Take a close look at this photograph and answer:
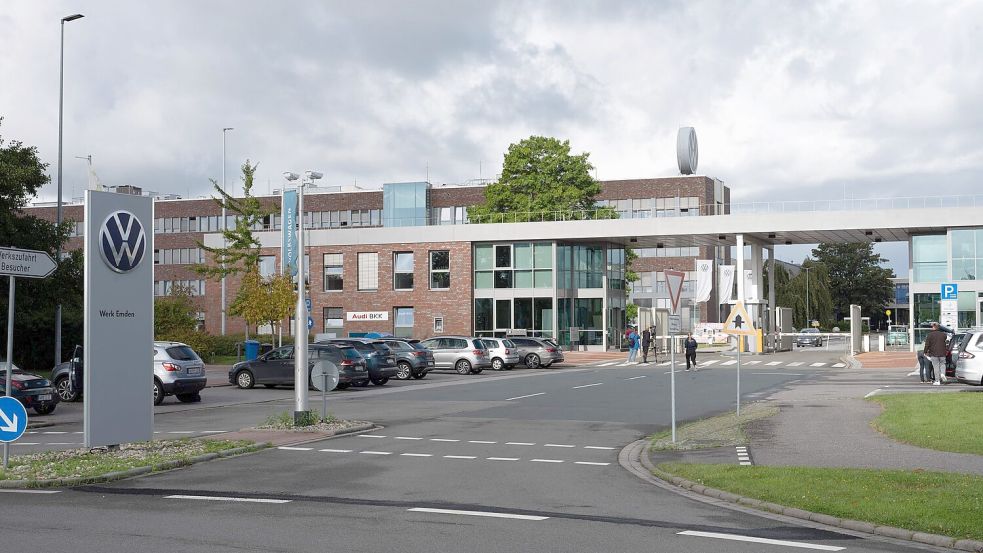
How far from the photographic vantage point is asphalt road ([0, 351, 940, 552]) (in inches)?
354

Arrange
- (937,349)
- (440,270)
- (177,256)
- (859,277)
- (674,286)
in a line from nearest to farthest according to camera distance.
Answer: (674,286) < (937,349) < (440,270) < (177,256) < (859,277)

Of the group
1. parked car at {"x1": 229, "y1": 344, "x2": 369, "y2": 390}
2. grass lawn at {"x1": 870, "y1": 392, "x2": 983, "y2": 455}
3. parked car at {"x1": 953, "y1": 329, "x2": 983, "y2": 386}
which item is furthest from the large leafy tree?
parked car at {"x1": 953, "y1": 329, "x2": 983, "y2": 386}

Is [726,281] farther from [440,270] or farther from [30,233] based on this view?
[30,233]

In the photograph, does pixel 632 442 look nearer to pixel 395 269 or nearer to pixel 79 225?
pixel 395 269

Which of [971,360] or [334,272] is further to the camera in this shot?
[334,272]

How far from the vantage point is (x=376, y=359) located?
115ft

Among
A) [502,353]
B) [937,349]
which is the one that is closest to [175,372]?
[937,349]

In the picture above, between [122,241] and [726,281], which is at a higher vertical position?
[726,281]

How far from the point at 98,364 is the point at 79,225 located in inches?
3508

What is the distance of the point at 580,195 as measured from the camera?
6994 centimetres

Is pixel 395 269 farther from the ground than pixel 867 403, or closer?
farther from the ground

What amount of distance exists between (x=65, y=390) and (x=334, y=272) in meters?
41.3

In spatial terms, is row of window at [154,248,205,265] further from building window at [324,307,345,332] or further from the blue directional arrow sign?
the blue directional arrow sign

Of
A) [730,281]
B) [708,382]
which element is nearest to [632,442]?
[708,382]
